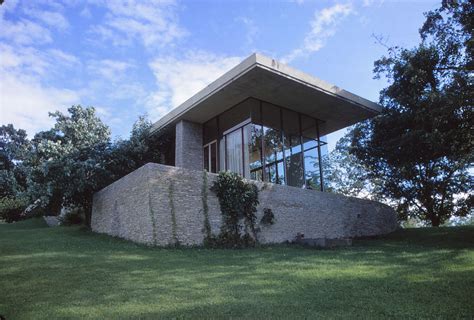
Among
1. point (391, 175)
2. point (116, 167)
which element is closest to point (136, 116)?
point (116, 167)

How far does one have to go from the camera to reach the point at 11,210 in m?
25.2

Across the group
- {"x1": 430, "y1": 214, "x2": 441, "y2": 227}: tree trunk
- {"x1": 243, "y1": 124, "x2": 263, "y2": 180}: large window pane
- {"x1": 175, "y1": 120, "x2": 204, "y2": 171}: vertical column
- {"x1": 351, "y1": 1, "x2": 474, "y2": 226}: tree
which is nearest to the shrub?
{"x1": 243, "y1": 124, "x2": 263, "y2": 180}: large window pane

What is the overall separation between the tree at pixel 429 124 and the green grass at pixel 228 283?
5703 mm

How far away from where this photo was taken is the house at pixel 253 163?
38.2 ft

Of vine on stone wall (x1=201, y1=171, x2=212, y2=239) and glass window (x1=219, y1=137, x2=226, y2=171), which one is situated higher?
glass window (x1=219, y1=137, x2=226, y2=171)

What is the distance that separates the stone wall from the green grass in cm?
97

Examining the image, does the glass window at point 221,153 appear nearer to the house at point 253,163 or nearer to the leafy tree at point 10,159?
the house at point 253,163

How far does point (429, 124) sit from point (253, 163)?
723 cm

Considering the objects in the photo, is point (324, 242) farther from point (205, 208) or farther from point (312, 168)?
point (312, 168)

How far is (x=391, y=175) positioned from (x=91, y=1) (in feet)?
53.0

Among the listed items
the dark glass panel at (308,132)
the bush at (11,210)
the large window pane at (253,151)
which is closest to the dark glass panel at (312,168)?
the dark glass panel at (308,132)

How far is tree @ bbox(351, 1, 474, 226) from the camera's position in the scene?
1449 centimetres

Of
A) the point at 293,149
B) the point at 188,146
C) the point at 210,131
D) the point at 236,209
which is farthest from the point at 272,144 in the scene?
the point at 236,209

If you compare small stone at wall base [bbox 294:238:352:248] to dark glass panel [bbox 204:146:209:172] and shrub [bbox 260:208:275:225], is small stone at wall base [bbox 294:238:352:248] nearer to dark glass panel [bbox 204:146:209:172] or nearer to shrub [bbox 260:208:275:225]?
shrub [bbox 260:208:275:225]
